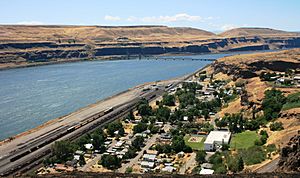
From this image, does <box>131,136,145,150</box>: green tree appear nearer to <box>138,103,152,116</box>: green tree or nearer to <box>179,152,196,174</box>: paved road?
<box>179,152,196,174</box>: paved road

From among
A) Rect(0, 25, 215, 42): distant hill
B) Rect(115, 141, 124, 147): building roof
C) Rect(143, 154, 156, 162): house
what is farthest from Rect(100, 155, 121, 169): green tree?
Rect(0, 25, 215, 42): distant hill

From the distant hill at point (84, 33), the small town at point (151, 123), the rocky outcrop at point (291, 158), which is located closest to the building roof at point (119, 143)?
the small town at point (151, 123)

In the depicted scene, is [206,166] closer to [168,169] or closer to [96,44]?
[168,169]

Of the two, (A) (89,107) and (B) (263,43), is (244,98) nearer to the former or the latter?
(A) (89,107)

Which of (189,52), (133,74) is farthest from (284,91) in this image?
(189,52)

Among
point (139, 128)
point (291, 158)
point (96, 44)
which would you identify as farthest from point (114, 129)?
point (96, 44)

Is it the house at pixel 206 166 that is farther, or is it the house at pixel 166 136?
the house at pixel 166 136

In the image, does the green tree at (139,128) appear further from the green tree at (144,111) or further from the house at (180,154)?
the house at (180,154)
